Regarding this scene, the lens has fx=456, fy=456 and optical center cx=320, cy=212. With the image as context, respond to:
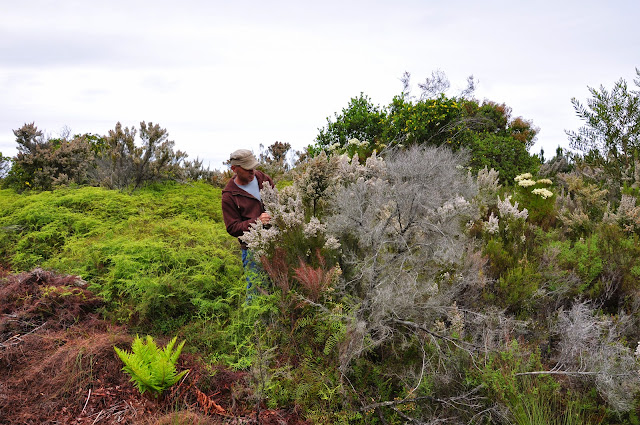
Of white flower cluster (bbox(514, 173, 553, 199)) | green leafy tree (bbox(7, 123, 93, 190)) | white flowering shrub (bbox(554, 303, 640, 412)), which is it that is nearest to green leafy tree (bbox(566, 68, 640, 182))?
white flower cluster (bbox(514, 173, 553, 199))

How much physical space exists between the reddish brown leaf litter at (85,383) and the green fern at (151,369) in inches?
4.0

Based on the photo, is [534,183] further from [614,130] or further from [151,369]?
[151,369]

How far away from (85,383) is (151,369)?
66 centimetres

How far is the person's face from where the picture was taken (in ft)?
16.5

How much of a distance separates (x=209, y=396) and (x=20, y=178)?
1098cm

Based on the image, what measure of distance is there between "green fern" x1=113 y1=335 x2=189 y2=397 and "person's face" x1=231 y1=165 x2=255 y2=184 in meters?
2.16

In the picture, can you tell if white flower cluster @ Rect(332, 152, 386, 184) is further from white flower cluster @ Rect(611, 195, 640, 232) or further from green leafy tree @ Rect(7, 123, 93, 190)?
green leafy tree @ Rect(7, 123, 93, 190)

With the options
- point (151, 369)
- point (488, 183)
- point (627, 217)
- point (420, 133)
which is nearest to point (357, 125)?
point (420, 133)

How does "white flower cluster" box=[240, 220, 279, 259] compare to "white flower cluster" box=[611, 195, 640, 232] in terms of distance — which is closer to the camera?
"white flower cluster" box=[240, 220, 279, 259]

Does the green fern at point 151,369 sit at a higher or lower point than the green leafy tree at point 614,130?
lower

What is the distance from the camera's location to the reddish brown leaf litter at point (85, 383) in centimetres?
329

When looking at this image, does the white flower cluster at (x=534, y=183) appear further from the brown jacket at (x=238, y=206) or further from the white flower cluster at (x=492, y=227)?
the brown jacket at (x=238, y=206)

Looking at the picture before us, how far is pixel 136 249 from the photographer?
5.59m

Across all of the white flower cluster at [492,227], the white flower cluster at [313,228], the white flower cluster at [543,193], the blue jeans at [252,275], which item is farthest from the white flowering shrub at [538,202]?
the blue jeans at [252,275]
